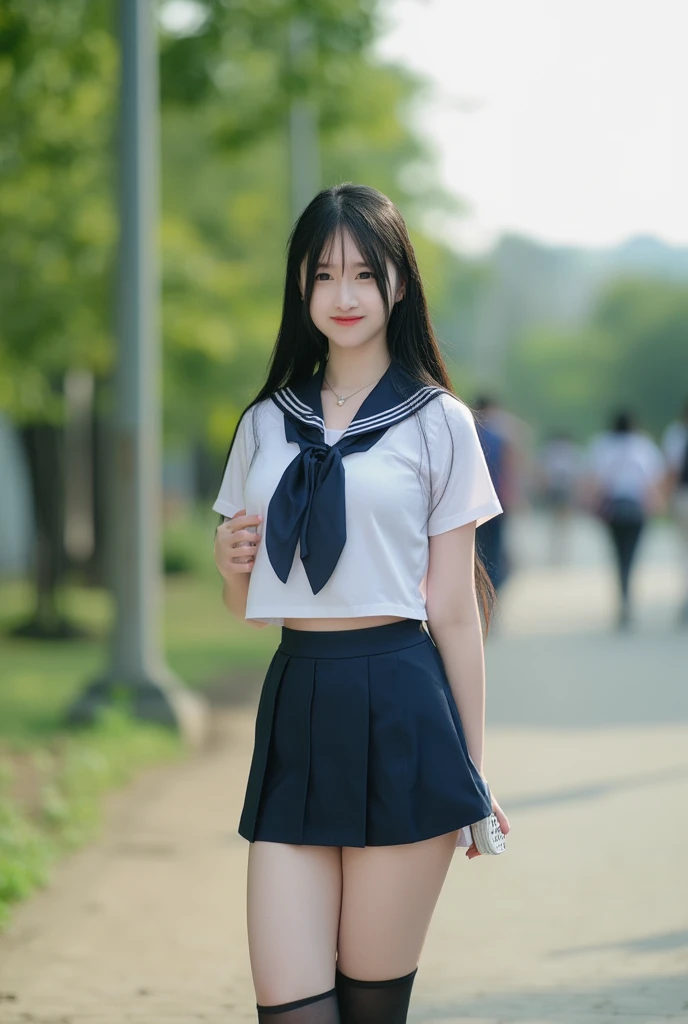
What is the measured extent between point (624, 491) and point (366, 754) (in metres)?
11.0

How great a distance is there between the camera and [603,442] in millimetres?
14258

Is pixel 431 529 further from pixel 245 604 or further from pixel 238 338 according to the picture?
pixel 238 338

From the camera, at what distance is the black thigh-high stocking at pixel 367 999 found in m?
2.98

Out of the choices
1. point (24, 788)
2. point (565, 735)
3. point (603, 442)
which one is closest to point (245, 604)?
point (24, 788)

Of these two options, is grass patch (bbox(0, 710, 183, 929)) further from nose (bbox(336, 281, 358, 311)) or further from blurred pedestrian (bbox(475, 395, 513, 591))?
nose (bbox(336, 281, 358, 311))

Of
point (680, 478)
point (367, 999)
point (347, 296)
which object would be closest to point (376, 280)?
point (347, 296)

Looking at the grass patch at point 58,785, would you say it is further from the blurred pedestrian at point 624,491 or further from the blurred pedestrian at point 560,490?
the blurred pedestrian at point 560,490

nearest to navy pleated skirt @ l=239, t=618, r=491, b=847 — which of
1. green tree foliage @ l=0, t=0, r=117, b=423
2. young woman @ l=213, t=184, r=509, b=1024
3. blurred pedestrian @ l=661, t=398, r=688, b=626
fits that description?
young woman @ l=213, t=184, r=509, b=1024

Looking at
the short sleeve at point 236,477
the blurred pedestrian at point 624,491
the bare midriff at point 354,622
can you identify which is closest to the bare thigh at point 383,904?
the bare midriff at point 354,622

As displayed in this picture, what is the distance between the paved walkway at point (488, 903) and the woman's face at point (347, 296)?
2.00 m

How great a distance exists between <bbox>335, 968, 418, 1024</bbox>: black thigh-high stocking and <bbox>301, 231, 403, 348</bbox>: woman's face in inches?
51.2

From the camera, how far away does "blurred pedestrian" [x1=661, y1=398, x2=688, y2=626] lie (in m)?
13.4

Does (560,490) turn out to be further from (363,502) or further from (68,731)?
(363,502)

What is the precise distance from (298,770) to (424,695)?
0.29m
